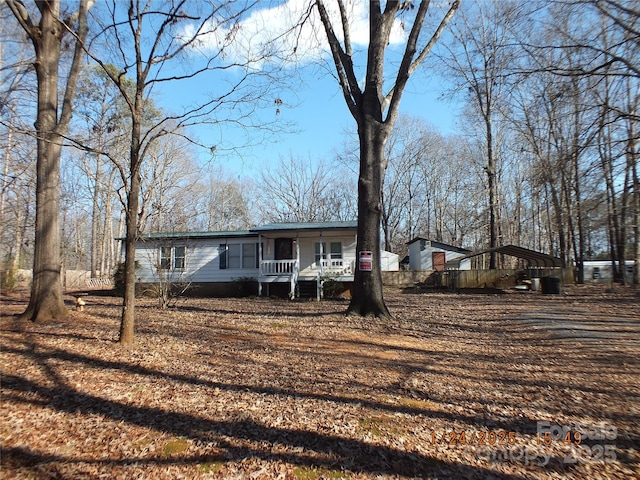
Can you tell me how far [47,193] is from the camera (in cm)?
796

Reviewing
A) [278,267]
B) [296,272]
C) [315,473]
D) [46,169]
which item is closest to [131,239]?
[46,169]

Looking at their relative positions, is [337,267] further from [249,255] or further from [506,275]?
[506,275]

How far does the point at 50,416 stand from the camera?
3459mm

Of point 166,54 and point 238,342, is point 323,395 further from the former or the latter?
point 166,54

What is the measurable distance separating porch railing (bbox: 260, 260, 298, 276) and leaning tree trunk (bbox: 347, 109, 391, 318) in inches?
330

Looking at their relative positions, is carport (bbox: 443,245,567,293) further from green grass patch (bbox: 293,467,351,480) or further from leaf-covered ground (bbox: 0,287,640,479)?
green grass patch (bbox: 293,467,351,480)

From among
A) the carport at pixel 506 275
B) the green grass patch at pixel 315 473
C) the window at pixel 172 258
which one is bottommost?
the green grass patch at pixel 315 473

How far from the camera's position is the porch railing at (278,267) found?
17609mm

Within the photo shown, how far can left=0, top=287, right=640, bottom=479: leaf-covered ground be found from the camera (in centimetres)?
287

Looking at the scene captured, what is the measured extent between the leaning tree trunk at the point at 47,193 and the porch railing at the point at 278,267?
10093 millimetres

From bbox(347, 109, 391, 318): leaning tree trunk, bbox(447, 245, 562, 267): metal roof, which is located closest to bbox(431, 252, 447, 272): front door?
bbox(447, 245, 562, 267): metal roof

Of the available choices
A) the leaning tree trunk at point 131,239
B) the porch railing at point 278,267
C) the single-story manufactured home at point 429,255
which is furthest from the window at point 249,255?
the single-story manufactured home at point 429,255

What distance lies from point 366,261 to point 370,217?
111 cm

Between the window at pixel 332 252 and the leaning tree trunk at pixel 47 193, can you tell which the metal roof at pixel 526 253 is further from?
the leaning tree trunk at pixel 47 193
